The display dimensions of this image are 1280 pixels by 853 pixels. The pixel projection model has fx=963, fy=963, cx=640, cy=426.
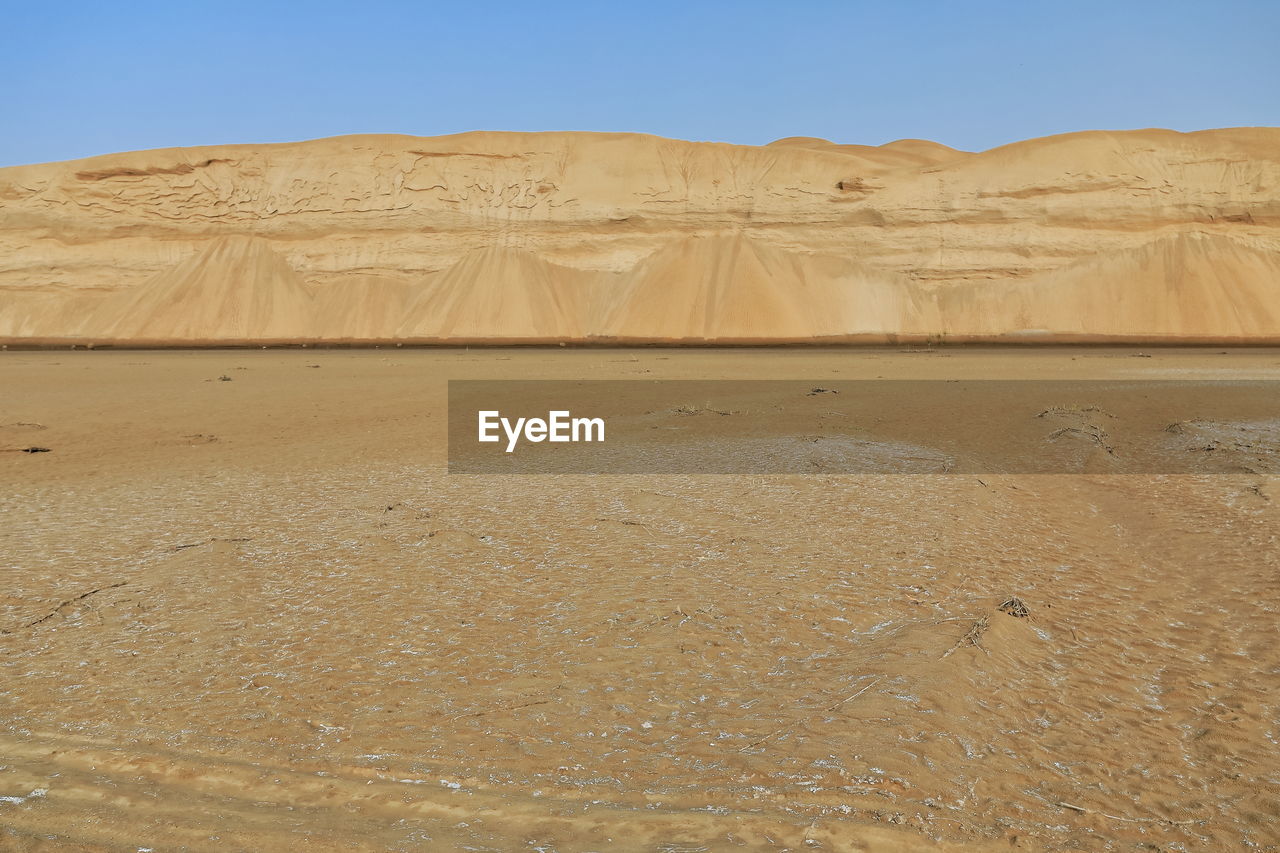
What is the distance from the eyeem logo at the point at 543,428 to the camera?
37.8 ft

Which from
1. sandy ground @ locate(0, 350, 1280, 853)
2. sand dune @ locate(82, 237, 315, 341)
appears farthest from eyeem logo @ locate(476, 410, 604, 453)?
sand dune @ locate(82, 237, 315, 341)

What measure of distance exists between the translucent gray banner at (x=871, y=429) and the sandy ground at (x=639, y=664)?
102 centimetres

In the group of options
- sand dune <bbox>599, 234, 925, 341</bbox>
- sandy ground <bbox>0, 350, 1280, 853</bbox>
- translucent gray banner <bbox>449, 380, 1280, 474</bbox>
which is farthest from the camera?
sand dune <bbox>599, 234, 925, 341</bbox>

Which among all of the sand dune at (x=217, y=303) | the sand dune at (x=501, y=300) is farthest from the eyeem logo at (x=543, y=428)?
the sand dune at (x=217, y=303)

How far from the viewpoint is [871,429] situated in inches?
477

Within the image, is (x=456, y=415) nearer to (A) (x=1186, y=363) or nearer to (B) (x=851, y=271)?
(A) (x=1186, y=363)

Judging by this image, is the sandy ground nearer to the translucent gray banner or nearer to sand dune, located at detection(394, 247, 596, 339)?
the translucent gray banner

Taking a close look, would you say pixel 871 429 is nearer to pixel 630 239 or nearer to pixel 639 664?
pixel 639 664

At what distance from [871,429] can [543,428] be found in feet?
13.8

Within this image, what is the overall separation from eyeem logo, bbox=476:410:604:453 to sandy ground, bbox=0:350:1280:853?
9.75ft

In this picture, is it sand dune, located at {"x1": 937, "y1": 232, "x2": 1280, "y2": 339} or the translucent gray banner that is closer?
→ the translucent gray banner

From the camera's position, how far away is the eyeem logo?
11.5 metres

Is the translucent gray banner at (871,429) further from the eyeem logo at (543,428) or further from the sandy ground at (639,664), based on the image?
the sandy ground at (639,664)

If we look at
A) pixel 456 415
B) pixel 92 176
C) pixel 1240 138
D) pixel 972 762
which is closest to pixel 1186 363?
pixel 456 415
